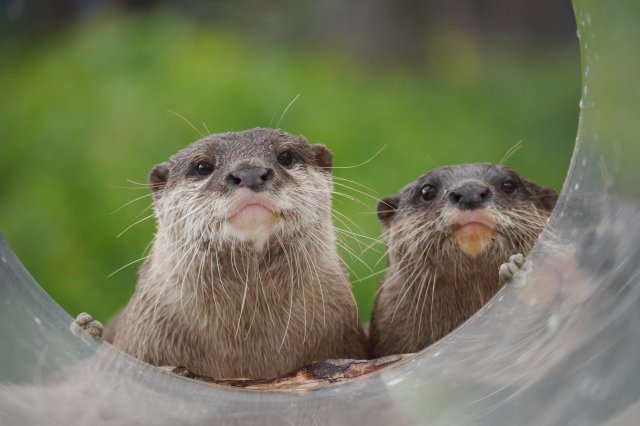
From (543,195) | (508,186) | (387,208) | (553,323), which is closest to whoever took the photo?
(553,323)

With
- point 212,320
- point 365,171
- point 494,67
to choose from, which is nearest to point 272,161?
point 212,320

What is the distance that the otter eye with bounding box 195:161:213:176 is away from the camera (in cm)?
196

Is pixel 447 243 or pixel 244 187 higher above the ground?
pixel 244 187

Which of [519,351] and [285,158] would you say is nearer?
[519,351]

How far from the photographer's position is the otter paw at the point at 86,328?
6.08 ft

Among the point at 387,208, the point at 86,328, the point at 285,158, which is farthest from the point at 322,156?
the point at 86,328

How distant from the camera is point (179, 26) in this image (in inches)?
184

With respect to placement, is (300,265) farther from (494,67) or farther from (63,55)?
(494,67)

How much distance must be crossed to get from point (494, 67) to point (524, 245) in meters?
3.17

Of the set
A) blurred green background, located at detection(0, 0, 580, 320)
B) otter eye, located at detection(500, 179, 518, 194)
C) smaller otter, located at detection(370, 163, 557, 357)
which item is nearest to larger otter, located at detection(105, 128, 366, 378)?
smaller otter, located at detection(370, 163, 557, 357)

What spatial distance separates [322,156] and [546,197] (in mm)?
613

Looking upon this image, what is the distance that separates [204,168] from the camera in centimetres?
196

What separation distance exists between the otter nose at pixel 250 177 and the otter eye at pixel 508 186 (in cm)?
65

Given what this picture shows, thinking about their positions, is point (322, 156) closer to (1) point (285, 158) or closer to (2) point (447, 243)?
(1) point (285, 158)
